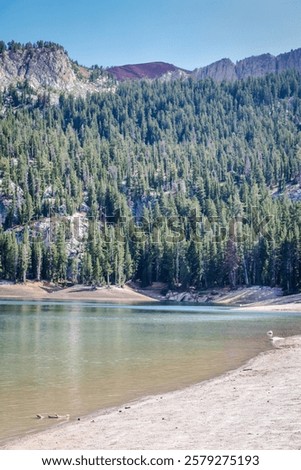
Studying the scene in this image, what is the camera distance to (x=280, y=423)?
1686 cm

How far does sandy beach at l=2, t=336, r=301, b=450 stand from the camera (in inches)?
606

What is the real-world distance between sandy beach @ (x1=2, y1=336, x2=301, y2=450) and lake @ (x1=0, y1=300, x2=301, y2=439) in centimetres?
170

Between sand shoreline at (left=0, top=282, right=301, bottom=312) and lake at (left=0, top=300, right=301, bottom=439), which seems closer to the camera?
lake at (left=0, top=300, right=301, bottom=439)

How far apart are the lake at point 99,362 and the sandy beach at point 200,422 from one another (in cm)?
170

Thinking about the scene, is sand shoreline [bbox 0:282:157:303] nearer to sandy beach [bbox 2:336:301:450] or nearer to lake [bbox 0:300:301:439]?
lake [bbox 0:300:301:439]

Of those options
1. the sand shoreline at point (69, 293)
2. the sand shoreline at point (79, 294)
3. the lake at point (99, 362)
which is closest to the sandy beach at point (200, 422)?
the lake at point (99, 362)

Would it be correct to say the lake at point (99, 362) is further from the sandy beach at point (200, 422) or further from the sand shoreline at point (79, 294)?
the sand shoreline at point (79, 294)

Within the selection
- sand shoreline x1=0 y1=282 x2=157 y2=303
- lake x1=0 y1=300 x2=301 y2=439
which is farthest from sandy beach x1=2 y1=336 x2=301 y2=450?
sand shoreline x1=0 y1=282 x2=157 y2=303

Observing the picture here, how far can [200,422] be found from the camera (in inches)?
717

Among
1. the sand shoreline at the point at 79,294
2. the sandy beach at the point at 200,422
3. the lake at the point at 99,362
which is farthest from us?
the sand shoreline at the point at 79,294

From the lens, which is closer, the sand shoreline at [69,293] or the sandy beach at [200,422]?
the sandy beach at [200,422]

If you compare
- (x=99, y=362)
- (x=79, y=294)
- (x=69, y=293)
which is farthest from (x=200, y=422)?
(x=69, y=293)

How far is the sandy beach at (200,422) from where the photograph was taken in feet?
50.5

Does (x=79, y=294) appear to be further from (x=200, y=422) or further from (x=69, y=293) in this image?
(x=200, y=422)
